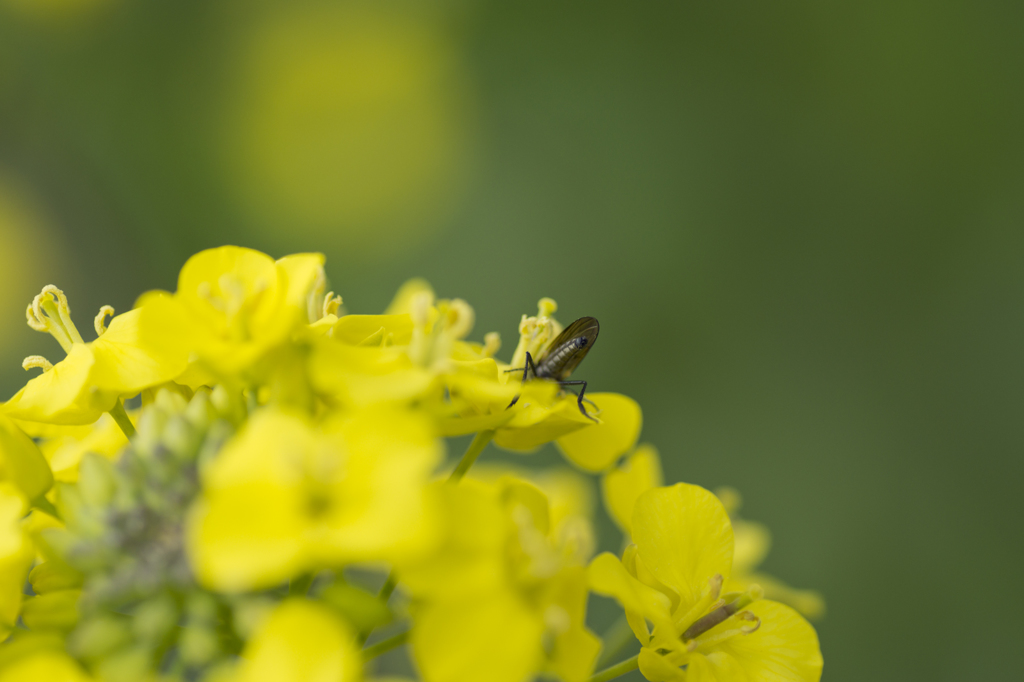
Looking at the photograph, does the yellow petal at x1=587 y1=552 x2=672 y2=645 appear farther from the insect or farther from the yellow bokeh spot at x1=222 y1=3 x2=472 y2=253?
the yellow bokeh spot at x1=222 y1=3 x2=472 y2=253

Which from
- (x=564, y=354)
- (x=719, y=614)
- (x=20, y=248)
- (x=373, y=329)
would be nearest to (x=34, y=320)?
(x=373, y=329)

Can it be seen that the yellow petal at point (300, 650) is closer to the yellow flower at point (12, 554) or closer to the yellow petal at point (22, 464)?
the yellow flower at point (12, 554)

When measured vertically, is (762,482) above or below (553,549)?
below

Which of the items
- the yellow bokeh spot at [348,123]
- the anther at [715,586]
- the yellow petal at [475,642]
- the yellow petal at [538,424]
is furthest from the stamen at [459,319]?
the yellow bokeh spot at [348,123]

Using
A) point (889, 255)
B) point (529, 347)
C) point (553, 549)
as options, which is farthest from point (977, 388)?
point (553, 549)

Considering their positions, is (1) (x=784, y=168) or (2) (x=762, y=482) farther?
(1) (x=784, y=168)

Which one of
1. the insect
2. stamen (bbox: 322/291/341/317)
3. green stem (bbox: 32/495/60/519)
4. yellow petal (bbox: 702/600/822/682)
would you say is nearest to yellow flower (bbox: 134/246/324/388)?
stamen (bbox: 322/291/341/317)

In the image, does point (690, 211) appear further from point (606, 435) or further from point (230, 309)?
point (230, 309)

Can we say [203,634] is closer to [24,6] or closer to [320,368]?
[320,368]
